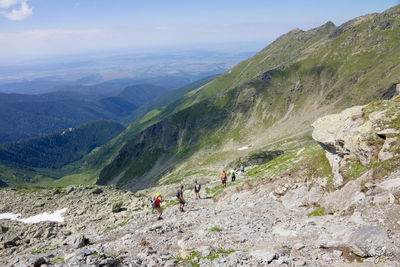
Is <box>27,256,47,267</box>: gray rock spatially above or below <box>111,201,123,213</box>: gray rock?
above

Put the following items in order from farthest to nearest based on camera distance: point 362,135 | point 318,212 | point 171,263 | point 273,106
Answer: point 273,106
point 362,135
point 318,212
point 171,263

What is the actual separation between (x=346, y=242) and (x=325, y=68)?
19214 cm

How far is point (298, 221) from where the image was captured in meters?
17.8

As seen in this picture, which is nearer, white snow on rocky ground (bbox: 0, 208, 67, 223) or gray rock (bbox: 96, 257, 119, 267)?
Result: gray rock (bbox: 96, 257, 119, 267)

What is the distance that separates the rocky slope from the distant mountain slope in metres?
97.9

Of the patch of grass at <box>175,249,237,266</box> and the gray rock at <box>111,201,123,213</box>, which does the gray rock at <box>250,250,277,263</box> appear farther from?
the gray rock at <box>111,201,123,213</box>

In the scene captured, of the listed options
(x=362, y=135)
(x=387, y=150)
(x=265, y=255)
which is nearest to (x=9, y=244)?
(x=265, y=255)

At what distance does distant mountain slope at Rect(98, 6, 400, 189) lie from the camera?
138500 mm

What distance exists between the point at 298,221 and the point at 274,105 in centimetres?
15886

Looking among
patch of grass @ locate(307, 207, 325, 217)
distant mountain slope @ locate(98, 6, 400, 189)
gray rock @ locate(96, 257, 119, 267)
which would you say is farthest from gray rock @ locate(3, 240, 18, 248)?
distant mountain slope @ locate(98, 6, 400, 189)

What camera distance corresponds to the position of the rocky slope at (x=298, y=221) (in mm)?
12758

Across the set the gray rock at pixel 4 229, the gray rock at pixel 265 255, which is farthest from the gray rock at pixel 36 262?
the gray rock at pixel 4 229

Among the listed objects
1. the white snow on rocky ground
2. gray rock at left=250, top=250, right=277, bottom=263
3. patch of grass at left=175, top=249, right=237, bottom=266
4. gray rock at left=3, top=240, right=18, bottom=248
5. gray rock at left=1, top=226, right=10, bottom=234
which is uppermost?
gray rock at left=250, top=250, right=277, bottom=263

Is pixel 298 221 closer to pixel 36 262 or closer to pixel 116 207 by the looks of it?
pixel 36 262
